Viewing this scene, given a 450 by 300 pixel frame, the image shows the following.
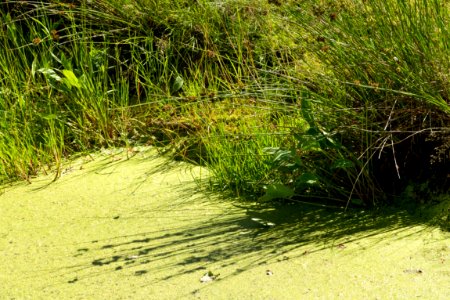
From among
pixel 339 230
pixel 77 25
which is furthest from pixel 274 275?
pixel 77 25

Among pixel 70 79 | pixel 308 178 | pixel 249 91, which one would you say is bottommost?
pixel 308 178

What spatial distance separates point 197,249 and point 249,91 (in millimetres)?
1051

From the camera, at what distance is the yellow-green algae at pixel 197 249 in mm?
2193

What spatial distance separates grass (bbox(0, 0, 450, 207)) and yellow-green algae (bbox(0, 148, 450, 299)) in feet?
0.51

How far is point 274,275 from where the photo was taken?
7.39 ft

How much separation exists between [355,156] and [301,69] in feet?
1.24

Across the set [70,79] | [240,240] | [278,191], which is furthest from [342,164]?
[70,79]

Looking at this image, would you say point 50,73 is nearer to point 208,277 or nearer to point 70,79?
point 70,79

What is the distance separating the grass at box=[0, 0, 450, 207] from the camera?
2.61 m

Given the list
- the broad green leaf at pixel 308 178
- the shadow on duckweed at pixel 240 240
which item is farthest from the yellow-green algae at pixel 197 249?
the broad green leaf at pixel 308 178

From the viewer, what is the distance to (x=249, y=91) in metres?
3.36

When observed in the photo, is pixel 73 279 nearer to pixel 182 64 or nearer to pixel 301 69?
pixel 301 69

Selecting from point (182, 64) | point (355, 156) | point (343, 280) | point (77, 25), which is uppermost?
point (77, 25)

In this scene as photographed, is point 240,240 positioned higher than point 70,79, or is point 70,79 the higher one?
point 70,79
